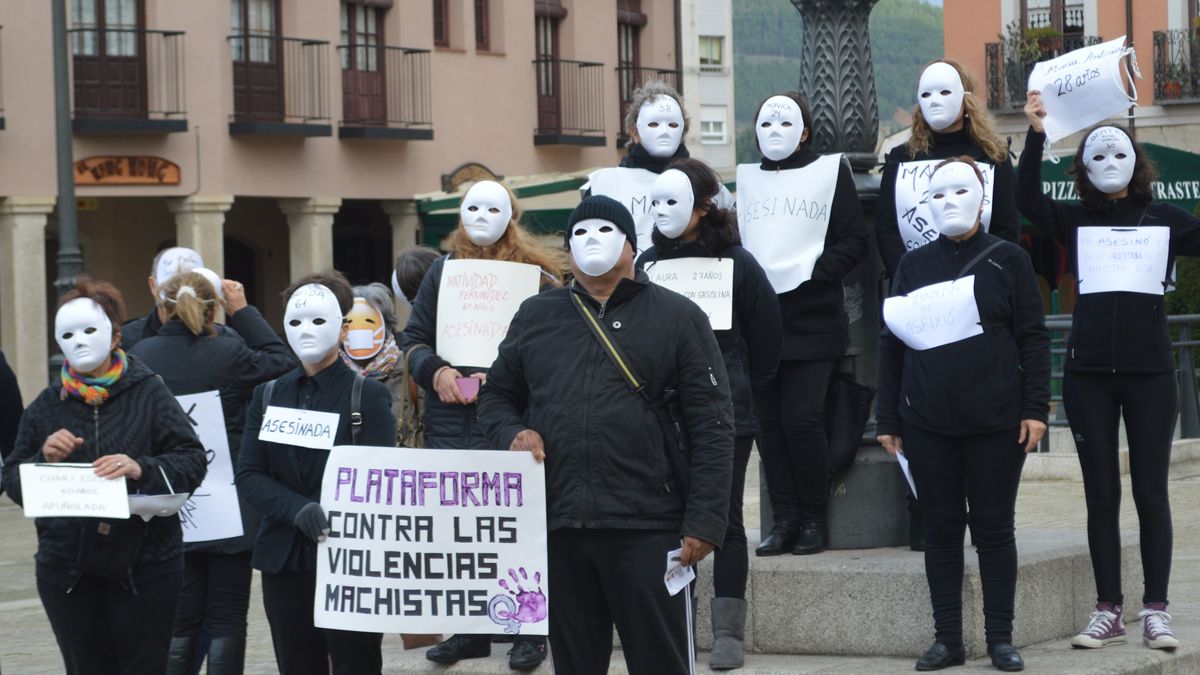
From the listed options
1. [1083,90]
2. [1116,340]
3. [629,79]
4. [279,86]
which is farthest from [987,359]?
[629,79]

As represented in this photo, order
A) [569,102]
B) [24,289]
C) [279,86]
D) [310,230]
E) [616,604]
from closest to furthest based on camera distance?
1. [616,604]
2. [24,289]
3. [279,86]
4. [310,230]
5. [569,102]

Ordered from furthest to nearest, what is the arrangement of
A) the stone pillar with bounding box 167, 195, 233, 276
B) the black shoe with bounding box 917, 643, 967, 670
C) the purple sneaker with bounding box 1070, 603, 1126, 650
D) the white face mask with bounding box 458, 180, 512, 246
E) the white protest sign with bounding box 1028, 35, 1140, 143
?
1. the stone pillar with bounding box 167, 195, 233, 276
2. the purple sneaker with bounding box 1070, 603, 1126, 650
3. the white face mask with bounding box 458, 180, 512, 246
4. the white protest sign with bounding box 1028, 35, 1140, 143
5. the black shoe with bounding box 917, 643, 967, 670

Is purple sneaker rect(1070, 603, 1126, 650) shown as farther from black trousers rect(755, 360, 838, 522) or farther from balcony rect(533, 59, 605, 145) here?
balcony rect(533, 59, 605, 145)

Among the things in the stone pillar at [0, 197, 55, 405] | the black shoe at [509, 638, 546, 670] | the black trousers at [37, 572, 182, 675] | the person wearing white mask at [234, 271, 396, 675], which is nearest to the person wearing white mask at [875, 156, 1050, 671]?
the black shoe at [509, 638, 546, 670]

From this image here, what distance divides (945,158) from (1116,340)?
0.95 meters

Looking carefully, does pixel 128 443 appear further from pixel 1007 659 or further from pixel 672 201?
pixel 1007 659

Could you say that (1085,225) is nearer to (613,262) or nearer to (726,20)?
(613,262)

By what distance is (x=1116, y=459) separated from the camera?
26.5 feet

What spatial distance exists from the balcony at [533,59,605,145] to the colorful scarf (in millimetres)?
30971

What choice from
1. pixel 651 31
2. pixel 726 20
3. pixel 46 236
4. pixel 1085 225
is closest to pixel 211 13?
pixel 46 236

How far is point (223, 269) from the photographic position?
34.8m

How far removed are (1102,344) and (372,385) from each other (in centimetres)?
277

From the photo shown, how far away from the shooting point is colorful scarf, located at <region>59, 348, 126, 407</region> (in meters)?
7.24

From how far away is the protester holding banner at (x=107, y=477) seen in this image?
716 centimetres
